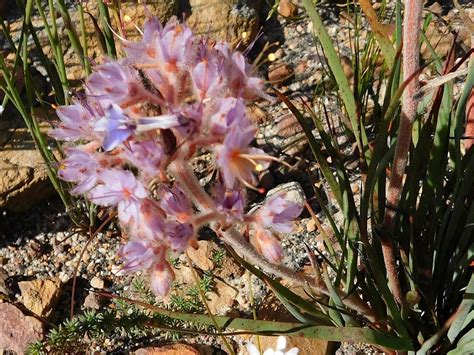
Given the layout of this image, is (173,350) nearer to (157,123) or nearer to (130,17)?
(157,123)

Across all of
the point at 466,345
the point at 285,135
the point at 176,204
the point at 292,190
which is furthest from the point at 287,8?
the point at 176,204

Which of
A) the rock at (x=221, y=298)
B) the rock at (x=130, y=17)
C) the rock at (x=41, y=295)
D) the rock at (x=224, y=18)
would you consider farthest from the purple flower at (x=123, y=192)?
the rock at (x=224, y=18)

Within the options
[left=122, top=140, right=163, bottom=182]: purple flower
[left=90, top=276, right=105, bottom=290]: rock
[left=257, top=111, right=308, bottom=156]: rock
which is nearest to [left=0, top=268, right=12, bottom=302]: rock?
[left=90, top=276, right=105, bottom=290]: rock

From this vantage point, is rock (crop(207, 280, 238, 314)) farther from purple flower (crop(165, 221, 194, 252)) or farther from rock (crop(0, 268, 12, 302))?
purple flower (crop(165, 221, 194, 252))

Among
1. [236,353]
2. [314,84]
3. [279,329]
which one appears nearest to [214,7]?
[314,84]

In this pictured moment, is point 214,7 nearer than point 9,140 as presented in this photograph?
No

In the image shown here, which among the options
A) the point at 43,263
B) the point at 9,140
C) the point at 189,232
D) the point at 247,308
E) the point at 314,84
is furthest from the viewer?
the point at 314,84

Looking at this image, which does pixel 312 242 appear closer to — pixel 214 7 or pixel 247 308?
pixel 247 308
